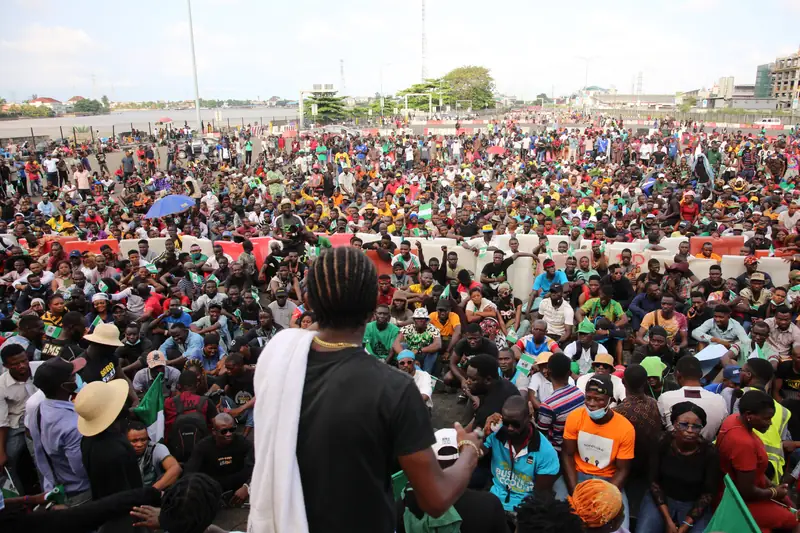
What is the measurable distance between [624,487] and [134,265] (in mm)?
7892

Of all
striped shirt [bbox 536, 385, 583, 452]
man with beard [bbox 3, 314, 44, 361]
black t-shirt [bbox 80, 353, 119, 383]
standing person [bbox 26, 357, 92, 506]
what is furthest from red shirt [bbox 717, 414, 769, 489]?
man with beard [bbox 3, 314, 44, 361]

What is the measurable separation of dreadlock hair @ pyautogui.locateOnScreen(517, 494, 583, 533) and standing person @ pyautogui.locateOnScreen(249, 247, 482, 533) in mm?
1182

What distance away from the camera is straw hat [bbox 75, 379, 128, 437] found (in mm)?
3453

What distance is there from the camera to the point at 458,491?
1.54 m

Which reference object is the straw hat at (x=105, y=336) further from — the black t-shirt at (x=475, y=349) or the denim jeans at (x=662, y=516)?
the denim jeans at (x=662, y=516)

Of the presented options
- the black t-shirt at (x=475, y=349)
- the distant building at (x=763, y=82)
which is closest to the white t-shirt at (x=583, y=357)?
the black t-shirt at (x=475, y=349)

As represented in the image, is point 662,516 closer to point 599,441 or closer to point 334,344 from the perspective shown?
point 599,441

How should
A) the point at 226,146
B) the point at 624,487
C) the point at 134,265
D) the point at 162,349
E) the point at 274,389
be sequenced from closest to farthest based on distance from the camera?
the point at 274,389 < the point at 624,487 < the point at 162,349 < the point at 134,265 < the point at 226,146

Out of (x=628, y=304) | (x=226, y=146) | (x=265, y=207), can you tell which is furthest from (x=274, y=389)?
(x=226, y=146)

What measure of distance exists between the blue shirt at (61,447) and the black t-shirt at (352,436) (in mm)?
2936

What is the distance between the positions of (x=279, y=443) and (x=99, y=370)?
5.19 metres

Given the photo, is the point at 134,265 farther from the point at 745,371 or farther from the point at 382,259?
the point at 745,371

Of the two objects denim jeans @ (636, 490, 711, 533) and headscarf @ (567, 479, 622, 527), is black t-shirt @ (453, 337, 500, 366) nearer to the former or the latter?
denim jeans @ (636, 490, 711, 533)

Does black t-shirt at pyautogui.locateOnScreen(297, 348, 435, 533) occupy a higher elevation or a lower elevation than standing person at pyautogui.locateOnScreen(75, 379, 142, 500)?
higher
